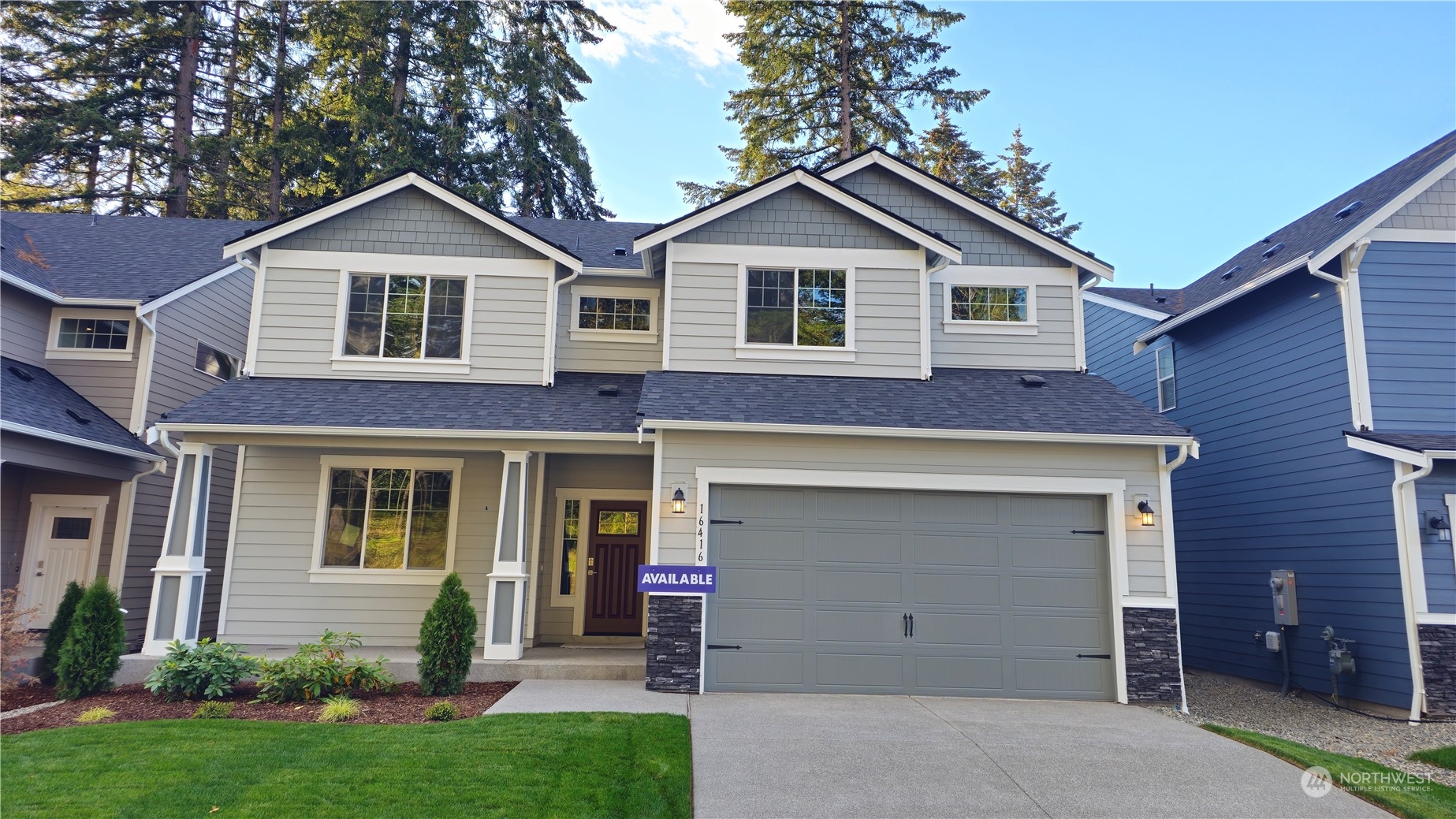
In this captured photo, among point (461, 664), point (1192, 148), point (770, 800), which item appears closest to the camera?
point (770, 800)

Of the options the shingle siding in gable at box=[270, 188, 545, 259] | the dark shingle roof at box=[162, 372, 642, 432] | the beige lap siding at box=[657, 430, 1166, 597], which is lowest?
the beige lap siding at box=[657, 430, 1166, 597]

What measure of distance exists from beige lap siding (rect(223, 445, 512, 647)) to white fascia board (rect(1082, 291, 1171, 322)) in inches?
424

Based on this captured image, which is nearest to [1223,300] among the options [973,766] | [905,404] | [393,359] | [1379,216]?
[1379,216]

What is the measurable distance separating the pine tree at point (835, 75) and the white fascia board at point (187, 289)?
13452 mm

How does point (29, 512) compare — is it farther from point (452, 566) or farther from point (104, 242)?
point (452, 566)

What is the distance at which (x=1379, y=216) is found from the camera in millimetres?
9711

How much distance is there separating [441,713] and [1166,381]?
12.5m

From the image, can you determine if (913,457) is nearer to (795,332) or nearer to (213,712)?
(795,332)

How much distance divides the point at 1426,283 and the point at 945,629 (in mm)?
7320

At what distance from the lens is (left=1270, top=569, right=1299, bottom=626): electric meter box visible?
10.2m

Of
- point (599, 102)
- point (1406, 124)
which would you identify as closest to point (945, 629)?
point (1406, 124)

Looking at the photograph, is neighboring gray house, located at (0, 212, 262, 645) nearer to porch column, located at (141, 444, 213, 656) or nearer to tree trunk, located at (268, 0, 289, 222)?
porch column, located at (141, 444, 213, 656)

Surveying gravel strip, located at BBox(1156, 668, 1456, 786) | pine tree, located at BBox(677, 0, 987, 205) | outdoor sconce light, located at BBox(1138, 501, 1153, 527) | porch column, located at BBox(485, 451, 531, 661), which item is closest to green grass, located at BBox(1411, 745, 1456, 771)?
gravel strip, located at BBox(1156, 668, 1456, 786)

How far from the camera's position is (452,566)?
10.7 metres
